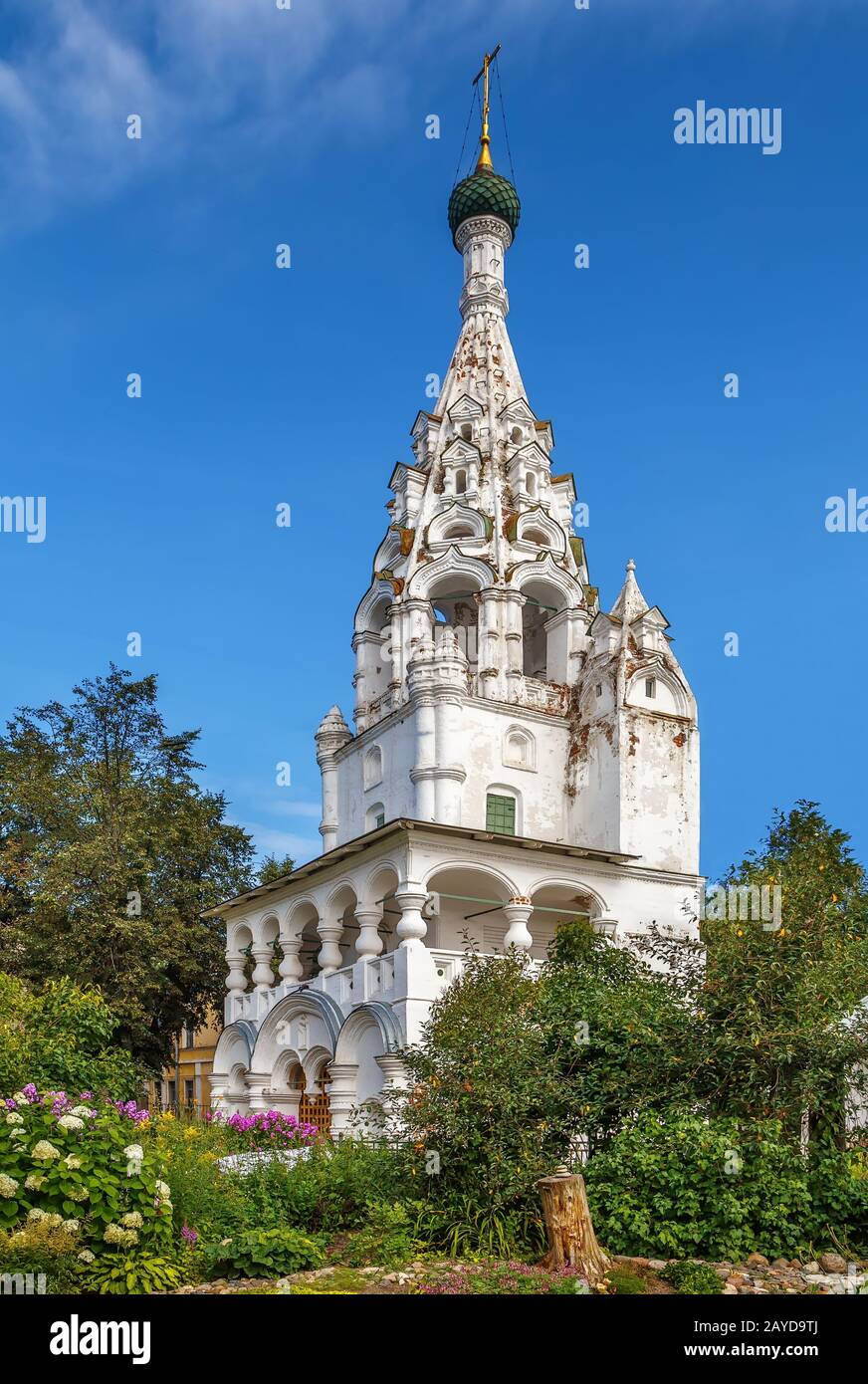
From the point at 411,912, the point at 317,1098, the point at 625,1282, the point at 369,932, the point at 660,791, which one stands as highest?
the point at 660,791

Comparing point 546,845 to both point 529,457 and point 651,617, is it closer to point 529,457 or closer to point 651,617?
point 651,617

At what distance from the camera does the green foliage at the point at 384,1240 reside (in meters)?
11.6

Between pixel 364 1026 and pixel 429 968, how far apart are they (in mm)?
2302

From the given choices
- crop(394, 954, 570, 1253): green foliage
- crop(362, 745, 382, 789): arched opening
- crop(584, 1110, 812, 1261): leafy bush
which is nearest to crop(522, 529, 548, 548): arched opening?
crop(362, 745, 382, 789): arched opening

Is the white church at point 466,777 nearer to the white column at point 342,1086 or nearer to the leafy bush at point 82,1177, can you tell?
the white column at point 342,1086

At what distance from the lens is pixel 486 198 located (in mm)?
36812

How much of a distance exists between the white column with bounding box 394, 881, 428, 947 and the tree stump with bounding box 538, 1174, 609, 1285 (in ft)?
39.5

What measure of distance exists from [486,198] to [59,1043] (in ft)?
93.7

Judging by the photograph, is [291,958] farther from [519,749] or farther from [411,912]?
[519,749]

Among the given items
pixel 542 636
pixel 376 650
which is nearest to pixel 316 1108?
pixel 376 650

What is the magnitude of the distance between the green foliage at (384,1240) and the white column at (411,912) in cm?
1064

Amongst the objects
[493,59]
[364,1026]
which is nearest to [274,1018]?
[364,1026]

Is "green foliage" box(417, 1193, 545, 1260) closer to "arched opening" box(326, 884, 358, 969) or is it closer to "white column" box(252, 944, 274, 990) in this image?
"arched opening" box(326, 884, 358, 969)

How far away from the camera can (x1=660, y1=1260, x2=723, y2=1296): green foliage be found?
10570 millimetres
